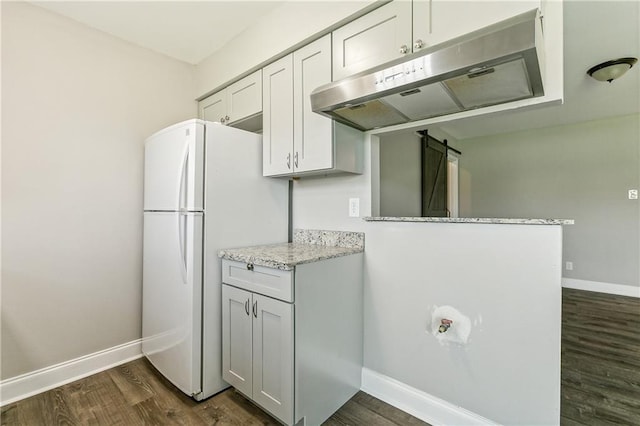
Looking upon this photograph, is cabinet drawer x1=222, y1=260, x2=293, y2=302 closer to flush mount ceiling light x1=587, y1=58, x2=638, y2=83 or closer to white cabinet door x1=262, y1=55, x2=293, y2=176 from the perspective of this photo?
white cabinet door x1=262, y1=55, x2=293, y2=176

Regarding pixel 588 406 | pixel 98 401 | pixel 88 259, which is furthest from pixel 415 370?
pixel 88 259

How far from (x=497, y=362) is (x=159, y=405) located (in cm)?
194

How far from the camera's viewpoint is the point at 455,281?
1547mm

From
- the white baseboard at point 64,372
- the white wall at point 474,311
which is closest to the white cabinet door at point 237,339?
the white wall at point 474,311

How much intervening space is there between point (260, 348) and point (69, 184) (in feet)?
5.97

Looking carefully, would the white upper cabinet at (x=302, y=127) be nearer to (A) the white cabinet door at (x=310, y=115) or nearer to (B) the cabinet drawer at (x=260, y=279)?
(A) the white cabinet door at (x=310, y=115)

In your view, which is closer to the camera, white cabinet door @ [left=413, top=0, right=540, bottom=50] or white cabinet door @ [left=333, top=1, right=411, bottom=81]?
white cabinet door @ [left=413, top=0, right=540, bottom=50]

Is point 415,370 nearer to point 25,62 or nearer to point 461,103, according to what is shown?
point 461,103

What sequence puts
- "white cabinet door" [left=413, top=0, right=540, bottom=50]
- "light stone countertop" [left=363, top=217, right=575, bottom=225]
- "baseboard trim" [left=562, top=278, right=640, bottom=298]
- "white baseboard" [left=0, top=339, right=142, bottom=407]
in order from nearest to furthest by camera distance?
"white cabinet door" [left=413, top=0, right=540, bottom=50] < "light stone countertop" [left=363, top=217, right=575, bottom=225] < "white baseboard" [left=0, top=339, right=142, bottom=407] < "baseboard trim" [left=562, top=278, right=640, bottom=298]

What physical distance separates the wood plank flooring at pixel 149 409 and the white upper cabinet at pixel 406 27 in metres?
1.97

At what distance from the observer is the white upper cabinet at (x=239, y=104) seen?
2221 mm

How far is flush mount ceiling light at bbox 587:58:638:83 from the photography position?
2.50 m

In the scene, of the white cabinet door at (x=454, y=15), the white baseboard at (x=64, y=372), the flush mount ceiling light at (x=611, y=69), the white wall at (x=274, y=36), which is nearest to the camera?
the white cabinet door at (x=454, y=15)

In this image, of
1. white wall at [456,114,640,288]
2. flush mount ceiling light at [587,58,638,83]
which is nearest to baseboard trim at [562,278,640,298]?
white wall at [456,114,640,288]
